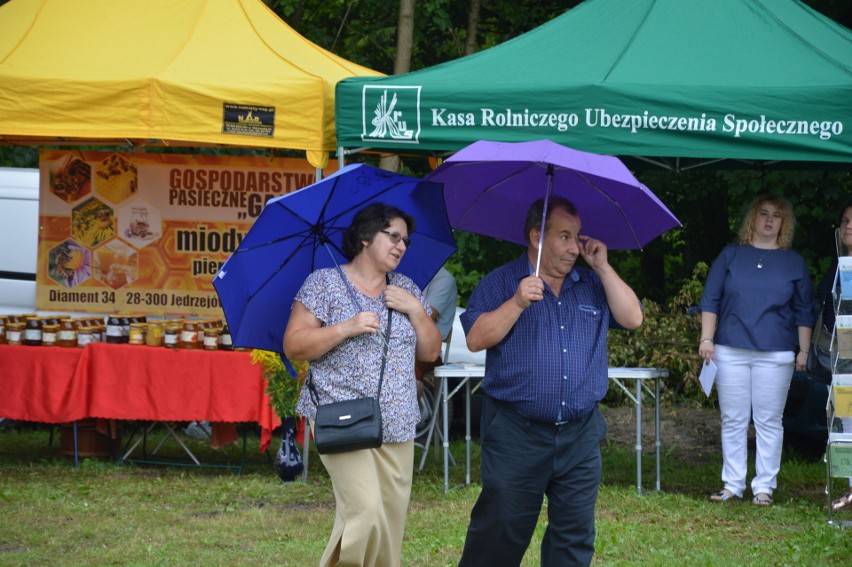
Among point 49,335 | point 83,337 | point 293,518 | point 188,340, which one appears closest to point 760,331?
point 293,518

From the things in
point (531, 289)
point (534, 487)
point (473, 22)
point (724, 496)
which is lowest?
point (724, 496)

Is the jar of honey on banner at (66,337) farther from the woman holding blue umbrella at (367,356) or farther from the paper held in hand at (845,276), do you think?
the paper held in hand at (845,276)

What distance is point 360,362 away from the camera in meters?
4.62

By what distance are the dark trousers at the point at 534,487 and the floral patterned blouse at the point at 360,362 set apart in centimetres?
36

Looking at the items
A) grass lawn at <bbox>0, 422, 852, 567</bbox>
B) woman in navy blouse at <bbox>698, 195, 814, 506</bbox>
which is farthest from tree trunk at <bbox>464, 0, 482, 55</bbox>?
woman in navy blouse at <bbox>698, 195, 814, 506</bbox>

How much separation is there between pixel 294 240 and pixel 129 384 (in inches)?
155

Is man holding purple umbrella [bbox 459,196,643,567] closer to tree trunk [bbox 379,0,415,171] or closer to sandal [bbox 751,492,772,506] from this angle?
sandal [bbox 751,492,772,506]

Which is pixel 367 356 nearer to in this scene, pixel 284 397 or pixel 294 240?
pixel 294 240

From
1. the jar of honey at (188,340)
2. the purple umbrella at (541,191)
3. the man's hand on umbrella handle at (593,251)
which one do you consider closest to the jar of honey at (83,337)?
the jar of honey at (188,340)

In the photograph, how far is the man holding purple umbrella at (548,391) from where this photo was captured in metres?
4.61

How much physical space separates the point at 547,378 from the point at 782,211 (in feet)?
11.4

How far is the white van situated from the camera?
34.4 feet

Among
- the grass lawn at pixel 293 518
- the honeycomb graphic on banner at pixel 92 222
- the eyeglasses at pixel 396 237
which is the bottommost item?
the grass lawn at pixel 293 518

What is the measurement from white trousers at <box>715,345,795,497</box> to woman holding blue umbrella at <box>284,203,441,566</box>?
130 inches
